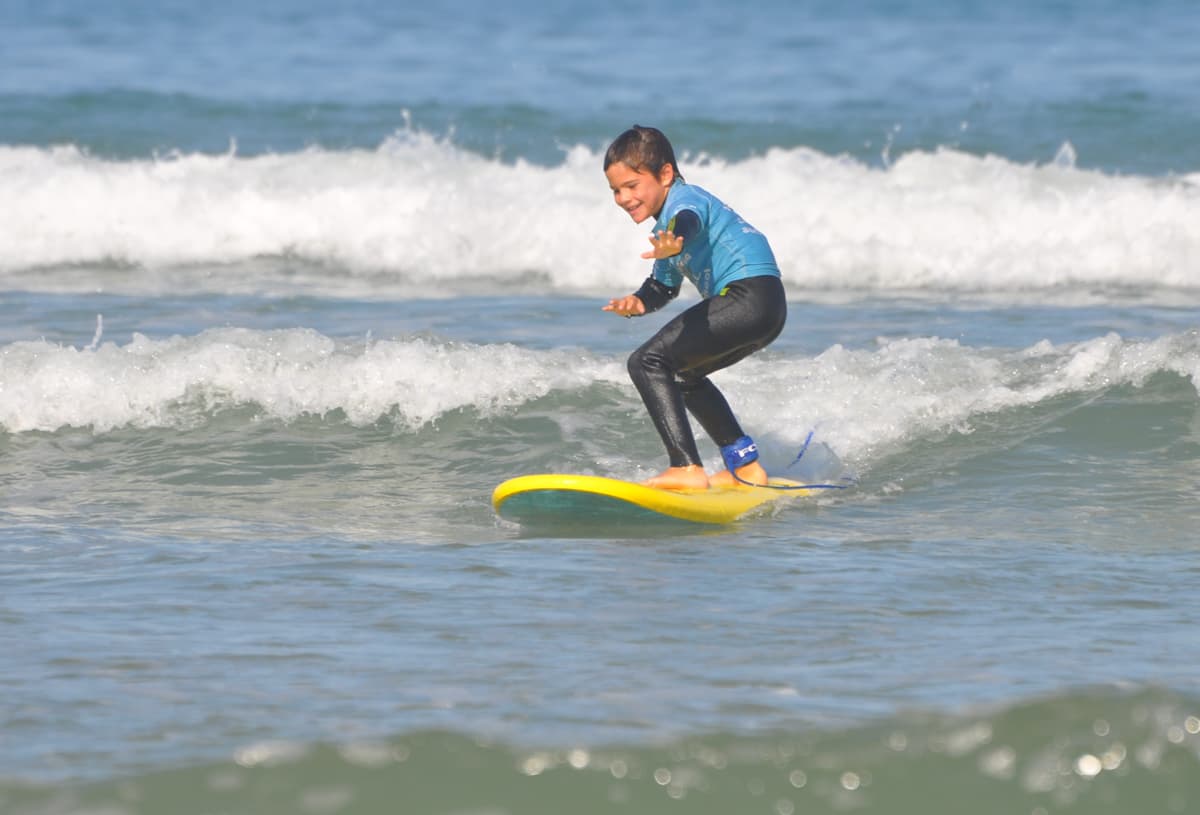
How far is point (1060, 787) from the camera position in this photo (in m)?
3.77

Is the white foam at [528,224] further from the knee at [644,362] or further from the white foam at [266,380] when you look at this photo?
the knee at [644,362]

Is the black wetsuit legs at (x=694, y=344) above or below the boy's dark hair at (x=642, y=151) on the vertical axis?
below

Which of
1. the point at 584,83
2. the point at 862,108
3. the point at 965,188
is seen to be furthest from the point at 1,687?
the point at 584,83

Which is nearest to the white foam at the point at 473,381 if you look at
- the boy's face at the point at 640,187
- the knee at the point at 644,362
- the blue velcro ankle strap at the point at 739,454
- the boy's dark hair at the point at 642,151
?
the blue velcro ankle strap at the point at 739,454

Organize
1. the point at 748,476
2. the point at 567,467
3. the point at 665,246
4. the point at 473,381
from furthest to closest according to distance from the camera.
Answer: the point at 473,381 → the point at 567,467 → the point at 748,476 → the point at 665,246

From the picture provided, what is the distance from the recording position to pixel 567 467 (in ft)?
24.8

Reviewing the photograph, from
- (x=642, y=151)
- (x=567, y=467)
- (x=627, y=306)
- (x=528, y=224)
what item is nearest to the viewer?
(x=627, y=306)

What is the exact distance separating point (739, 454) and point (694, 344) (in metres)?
0.57

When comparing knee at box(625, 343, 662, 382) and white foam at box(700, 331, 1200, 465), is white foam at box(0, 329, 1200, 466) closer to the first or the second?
white foam at box(700, 331, 1200, 465)

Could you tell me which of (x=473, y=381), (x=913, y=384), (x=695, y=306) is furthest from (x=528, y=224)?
(x=695, y=306)

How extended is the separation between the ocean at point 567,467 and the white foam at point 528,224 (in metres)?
0.05

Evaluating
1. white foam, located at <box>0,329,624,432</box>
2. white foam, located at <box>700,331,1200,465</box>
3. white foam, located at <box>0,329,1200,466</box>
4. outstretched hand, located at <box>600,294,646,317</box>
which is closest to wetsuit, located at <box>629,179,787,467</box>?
outstretched hand, located at <box>600,294,646,317</box>

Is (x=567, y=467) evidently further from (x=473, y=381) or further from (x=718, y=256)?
(x=718, y=256)

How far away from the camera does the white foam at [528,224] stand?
42.7 feet
